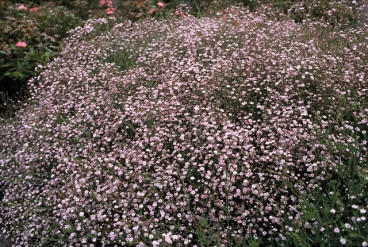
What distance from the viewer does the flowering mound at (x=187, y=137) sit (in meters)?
3.26

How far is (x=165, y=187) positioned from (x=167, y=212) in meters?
0.21

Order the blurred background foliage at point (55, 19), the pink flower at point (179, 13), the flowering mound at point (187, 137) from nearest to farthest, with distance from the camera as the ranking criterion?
the flowering mound at point (187, 137), the blurred background foliage at point (55, 19), the pink flower at point (179, 13)

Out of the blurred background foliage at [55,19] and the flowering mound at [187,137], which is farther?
the blurred background foliage at [55,19]

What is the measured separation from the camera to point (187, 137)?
3.89 metres

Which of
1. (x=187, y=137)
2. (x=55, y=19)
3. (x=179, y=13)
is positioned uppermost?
(x=187, y=137)

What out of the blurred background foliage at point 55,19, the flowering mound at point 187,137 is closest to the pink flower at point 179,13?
the blurred background foliage at point 55,19

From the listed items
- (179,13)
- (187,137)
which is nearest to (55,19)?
(179,13)

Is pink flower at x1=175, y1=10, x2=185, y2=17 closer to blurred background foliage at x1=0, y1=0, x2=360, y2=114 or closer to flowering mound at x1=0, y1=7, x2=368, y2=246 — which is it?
blurred background foliage at x1=0, y1=0, x2=360, y2=114

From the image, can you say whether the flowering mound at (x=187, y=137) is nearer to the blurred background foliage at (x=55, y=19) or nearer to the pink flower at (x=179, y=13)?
the blurred background foliage at (x=55, y=19)

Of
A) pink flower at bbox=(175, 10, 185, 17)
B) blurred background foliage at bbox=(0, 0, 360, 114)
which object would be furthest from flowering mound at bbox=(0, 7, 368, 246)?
pink flower at bbox=(175, 10, 185, 17)

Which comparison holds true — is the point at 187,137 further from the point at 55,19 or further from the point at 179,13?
the point at 55,19

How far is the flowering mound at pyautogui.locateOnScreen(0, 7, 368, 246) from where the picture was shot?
10.7 feet

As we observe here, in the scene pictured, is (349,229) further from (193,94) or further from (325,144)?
(193,94)

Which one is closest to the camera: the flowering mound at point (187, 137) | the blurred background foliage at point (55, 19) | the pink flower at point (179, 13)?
the flowering mound at point (187, 137)
